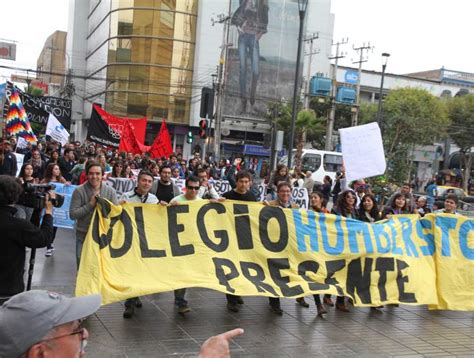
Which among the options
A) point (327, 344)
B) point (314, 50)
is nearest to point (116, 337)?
point (327, 344)

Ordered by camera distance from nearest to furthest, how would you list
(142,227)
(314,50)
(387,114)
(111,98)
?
(142,227) → (387,114) → (111,98) → (314,50)

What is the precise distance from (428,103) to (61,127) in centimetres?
3451

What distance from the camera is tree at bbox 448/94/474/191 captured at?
45156mm

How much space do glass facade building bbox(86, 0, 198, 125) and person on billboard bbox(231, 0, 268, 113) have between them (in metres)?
4.10

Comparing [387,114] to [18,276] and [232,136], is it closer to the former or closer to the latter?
[232,136]

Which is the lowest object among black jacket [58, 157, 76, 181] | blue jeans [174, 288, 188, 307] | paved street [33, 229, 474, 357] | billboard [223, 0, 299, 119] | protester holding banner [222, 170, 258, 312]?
paved street [33, 229, 474, 357]

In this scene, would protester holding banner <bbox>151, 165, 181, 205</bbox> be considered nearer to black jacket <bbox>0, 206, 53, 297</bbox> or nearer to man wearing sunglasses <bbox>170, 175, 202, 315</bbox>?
man wearing sunglasses <bbox>170, 175, 202, 315</bbox>

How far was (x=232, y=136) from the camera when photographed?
4800 centimetres

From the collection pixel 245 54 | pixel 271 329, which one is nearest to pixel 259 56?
pixel 245 54

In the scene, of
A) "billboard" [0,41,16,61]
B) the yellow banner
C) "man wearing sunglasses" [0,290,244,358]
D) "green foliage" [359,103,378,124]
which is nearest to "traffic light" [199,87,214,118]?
the yellow banner

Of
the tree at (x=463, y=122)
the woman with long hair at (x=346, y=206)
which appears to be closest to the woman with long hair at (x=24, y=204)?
the woman with long hair at (x=346, y=206)

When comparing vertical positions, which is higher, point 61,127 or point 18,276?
point 61,127

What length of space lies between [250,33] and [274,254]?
43.4m

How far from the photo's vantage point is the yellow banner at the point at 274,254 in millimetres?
5762
